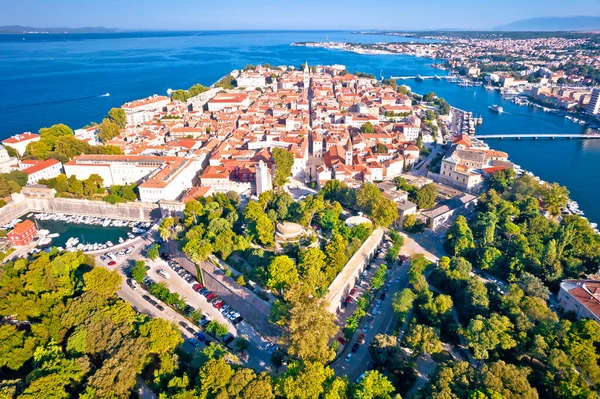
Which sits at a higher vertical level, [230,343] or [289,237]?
[289,237]

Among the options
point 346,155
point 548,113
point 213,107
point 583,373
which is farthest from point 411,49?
point 583,373

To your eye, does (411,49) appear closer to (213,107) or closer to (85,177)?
(213,107)

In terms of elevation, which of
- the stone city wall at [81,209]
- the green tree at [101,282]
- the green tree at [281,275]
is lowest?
the stone city wall at [81,209]

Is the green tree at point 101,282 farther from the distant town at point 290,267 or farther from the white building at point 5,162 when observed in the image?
the white building at point 5,162

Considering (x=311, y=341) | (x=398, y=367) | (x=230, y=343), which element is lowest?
(x=230, y=343)

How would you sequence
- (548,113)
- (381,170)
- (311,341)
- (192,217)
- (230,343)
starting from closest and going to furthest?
(311,341), (230,343), (192,217), (381,170), (548,113)

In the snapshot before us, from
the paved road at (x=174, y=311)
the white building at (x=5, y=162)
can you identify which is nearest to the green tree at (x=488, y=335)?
the paved road at (x=174, y=311)
